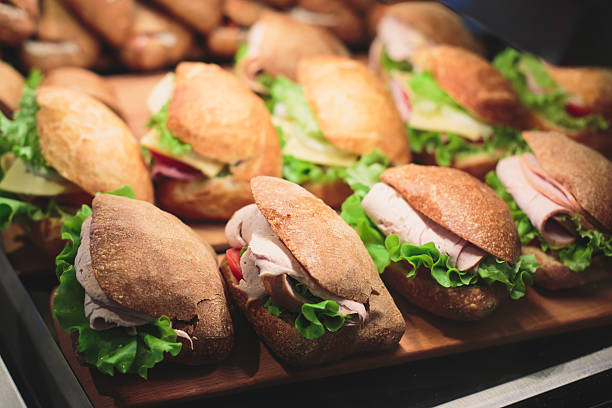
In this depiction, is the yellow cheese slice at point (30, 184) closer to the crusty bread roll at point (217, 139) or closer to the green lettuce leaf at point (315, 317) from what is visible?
the crusty bread roll at point (217, 139)

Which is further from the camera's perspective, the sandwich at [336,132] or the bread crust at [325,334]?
the sandwich at [336,132]

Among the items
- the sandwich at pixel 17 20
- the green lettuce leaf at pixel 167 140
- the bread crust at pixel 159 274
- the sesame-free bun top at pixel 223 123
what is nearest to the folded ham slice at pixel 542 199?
the sesame-free bun top at pixel 223 123

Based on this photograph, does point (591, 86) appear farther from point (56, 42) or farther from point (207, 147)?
point (56, 42)

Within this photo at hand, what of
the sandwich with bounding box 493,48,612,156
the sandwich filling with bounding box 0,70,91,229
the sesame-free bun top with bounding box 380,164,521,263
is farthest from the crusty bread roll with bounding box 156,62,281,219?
the sandwich with bounding box 493,48,612,156

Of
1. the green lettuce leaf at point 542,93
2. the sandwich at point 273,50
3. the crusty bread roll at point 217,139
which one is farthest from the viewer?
the green lettuce leaf at point 542,93

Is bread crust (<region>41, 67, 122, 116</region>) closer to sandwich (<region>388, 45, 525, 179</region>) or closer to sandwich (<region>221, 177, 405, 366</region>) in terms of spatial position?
sandwich (<region>221, 177, 405, 366</region>)

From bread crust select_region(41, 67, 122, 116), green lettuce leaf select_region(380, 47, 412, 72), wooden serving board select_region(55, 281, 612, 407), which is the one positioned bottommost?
wooden serving board select_region(55, 281, 612, 407)
